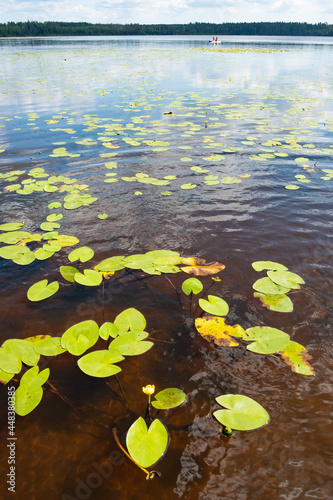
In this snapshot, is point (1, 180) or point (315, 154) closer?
point (1, 180)

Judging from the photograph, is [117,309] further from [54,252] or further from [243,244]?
[243,244]

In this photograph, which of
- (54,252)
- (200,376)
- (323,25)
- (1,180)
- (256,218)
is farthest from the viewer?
(323,25)

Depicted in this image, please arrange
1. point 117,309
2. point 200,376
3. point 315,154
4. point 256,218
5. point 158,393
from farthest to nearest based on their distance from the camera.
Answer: point 315,154, point 256,218, point 117,309, point 200,376, point 158,393

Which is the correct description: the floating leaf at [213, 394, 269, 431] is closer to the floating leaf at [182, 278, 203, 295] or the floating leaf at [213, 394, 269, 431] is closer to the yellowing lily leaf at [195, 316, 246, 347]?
the yellowing lily leaf at [195, 316, 246, 347]

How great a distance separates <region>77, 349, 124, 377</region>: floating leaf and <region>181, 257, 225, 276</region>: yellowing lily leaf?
92cm

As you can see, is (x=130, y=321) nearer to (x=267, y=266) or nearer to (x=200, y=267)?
(x=200, y=267)

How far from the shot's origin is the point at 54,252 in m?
2.39

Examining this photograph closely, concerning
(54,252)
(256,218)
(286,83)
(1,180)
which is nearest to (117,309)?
(54,252)

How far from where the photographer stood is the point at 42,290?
6.30 feet

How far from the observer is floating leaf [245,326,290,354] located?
5.04 ft

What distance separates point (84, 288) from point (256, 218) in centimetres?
188

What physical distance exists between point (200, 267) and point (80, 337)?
1074 mm

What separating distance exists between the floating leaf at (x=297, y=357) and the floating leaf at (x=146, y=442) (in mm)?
776

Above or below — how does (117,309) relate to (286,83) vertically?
below
